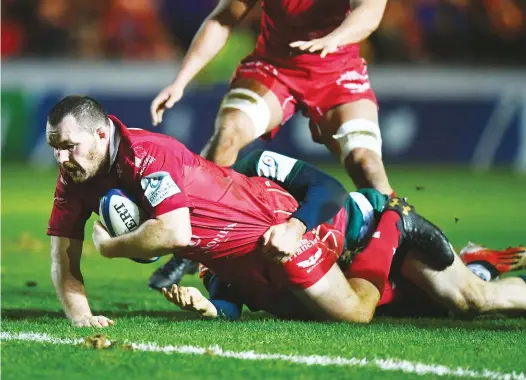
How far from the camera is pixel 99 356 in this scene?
458 cm

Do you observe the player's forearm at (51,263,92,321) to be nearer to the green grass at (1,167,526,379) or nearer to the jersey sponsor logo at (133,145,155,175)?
the green grass at (1,167,526,379)

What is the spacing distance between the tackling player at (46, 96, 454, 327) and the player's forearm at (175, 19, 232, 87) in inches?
59.7

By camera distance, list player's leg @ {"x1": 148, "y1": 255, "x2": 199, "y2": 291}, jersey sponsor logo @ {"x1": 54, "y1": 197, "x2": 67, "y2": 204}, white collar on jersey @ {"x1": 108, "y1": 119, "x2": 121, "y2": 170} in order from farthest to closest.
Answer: player's leg @ {"x1": 148, "y1": 255, "x2": 199, "y2": 291} < jersey sponsor logo @ {"x1": 54, "y1": 197, "x2": 67, "y2": 204} < white collar on jersey @ {"x1": 108, "y1": 119, "x2": 121, "y2": 170}

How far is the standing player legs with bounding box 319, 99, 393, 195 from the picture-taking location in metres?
6.88

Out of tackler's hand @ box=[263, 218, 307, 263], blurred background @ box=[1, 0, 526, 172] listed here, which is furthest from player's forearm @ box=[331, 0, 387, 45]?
blurred background @ box=[1, 0, 526, 172]

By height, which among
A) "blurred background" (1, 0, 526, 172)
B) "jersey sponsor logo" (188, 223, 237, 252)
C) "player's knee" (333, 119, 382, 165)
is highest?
"jersey sponsor logo" (188, 223, 237, 252)

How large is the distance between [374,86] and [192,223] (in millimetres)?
11591

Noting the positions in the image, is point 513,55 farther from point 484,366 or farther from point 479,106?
point 484,366

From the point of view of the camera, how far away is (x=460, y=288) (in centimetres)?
604

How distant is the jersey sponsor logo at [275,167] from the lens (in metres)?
6.03

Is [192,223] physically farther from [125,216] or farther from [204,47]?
[204,47]

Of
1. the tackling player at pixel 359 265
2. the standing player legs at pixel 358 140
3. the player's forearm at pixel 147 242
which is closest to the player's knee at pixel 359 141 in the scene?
the standing player legs at pixel 358 140

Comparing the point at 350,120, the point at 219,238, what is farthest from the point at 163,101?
the point at 219,238

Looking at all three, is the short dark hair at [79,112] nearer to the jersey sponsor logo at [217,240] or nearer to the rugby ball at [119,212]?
the rugby ball at [119,212]
